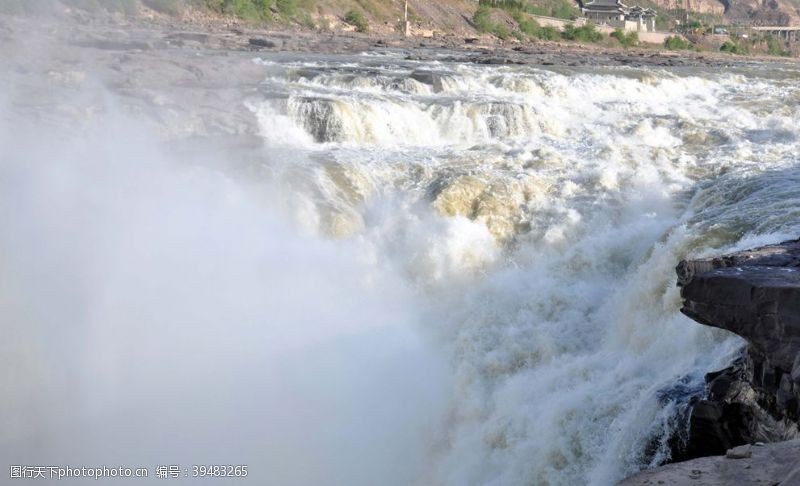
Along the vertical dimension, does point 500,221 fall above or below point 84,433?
above

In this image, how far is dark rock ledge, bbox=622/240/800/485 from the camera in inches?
175

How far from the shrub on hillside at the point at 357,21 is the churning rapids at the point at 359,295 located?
Result: 24062mm

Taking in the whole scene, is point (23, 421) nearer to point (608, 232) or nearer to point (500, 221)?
point (500, 221)

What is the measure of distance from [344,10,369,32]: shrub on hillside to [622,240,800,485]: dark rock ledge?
32314 mm

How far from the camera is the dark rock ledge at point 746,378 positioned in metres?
4.43

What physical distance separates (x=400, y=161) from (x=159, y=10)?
67.2 ft

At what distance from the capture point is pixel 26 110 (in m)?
11.3

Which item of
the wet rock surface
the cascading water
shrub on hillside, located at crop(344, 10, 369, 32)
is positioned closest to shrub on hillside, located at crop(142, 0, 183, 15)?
shrub on hillside, located at crop(344, 10, 369, 32)

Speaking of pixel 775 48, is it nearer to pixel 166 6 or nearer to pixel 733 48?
pixel 733 48

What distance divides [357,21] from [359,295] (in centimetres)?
2910

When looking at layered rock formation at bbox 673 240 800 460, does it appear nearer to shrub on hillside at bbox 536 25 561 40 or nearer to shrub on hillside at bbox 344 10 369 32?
shrub on hillside at bbox 344 10 369 32

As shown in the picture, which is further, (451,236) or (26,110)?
(26,110)

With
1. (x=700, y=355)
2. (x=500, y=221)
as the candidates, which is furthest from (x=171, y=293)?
(x=700, y=355)

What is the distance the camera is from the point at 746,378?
5.45m
